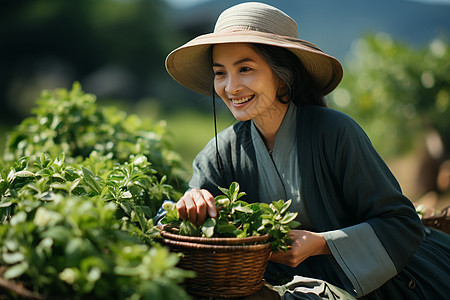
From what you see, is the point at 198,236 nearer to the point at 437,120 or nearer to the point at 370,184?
the point at 370,184

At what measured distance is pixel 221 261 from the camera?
54.7 inches

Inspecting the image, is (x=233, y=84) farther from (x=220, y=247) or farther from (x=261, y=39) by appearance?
(x=220, y=247)

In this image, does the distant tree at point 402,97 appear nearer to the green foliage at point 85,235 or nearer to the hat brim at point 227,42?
the hat brim at point 227,42

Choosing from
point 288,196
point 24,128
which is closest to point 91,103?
point 24,128

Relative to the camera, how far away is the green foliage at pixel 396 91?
17.7 feet

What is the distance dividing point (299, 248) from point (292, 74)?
2.82ft

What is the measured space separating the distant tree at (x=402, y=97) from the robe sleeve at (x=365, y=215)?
4.01 m

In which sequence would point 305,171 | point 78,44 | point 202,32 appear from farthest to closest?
point 78,44 < point 202,32 < point 305,171

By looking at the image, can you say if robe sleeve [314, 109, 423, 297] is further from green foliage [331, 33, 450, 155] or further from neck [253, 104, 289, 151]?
green foliage [331, 33, 450, 155]

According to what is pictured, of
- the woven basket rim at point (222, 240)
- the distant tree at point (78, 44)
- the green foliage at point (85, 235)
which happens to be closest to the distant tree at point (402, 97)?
the green foliage at point (85, 235)

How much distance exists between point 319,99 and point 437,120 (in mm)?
4043

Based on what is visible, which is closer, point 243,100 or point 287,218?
point 287,218

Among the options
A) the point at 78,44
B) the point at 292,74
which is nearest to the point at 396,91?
the point at 292,74

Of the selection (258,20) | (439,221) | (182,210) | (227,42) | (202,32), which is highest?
(202,32)
